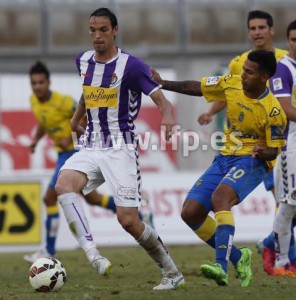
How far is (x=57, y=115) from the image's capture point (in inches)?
574

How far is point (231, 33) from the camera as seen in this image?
24.8 metres

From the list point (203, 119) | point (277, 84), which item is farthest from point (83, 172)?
point (277, 84)

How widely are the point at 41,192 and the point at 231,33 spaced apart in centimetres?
944

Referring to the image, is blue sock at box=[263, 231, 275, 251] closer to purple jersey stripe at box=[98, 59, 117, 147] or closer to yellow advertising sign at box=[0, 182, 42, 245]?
purple jersey stripe at box=[98, 59, 117, 147]

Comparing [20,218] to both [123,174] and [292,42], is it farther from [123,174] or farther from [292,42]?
[123,174]

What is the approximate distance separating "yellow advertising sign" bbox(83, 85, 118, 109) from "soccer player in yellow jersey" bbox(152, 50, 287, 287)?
16.9 inches

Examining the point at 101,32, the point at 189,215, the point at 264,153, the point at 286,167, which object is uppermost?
the point at 101,32

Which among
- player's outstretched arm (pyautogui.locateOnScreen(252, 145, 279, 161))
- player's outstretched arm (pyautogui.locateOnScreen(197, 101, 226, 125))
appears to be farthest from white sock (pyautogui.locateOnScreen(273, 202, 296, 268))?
player's outstretched arm (pyautogui.locateOnScreen(252, 145, 279, 161))

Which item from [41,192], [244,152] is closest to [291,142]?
[244,152]

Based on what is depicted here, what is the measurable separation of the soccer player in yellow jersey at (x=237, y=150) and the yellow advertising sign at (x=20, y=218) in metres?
7.05

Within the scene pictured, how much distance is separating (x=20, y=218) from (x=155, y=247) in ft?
24.1

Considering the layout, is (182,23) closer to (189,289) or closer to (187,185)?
(187,185)

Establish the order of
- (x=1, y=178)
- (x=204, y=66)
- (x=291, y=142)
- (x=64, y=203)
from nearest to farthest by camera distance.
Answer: (x=64, y=203) < (x=291, y=142) < (x=1, y=178) < (x=204, y=66)

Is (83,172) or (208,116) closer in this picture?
(83,172)
